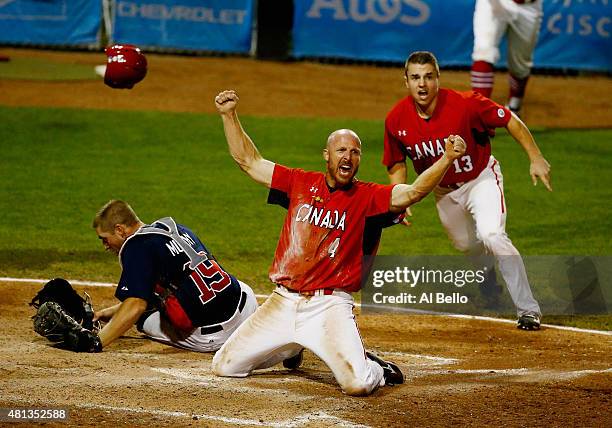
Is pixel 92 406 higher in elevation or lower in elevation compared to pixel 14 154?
lower

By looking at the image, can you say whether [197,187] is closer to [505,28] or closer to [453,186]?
[505,28]

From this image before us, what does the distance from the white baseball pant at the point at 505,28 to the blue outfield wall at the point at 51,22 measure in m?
8.34

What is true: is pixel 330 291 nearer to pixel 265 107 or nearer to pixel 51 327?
pixel 51 327

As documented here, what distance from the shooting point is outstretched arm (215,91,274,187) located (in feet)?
21.3

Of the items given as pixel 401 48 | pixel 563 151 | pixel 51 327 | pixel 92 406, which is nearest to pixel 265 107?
pixel 401 48

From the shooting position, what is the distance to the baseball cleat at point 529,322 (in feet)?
25.5

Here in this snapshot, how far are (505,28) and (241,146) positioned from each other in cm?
811

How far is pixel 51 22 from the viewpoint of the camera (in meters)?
19.9

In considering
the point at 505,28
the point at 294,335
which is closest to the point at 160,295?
the point at 294,335

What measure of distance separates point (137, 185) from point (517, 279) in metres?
6.00

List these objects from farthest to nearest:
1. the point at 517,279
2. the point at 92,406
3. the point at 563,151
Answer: the point at 563,151 < the point at 517,279 < the point at 92,406

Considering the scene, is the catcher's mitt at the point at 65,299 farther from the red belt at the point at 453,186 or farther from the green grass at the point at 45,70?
the green grass at the point at 45,70

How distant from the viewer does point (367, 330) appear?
7.81 metres

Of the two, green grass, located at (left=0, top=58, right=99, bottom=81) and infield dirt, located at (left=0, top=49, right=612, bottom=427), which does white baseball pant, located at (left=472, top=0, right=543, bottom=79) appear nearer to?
infield dirt, located at (left=0, top=49, right=612, bottom=427)
